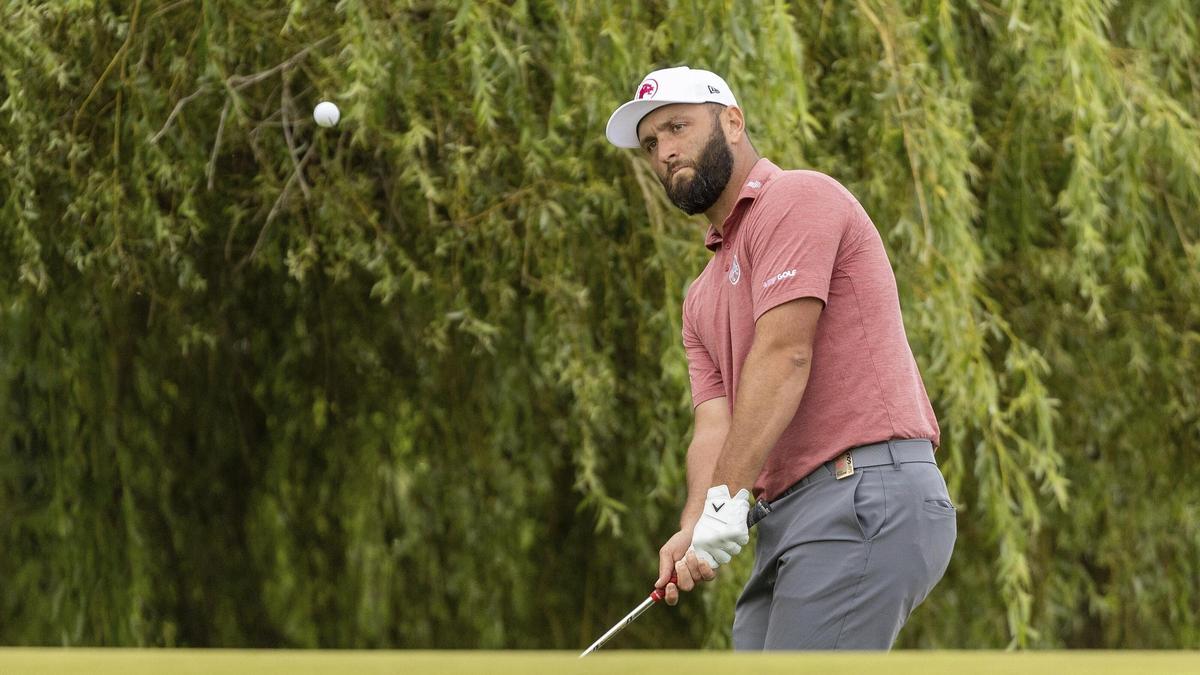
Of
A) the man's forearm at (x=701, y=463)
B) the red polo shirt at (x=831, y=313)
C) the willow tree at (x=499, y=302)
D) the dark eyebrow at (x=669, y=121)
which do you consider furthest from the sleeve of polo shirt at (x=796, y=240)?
the willow tree at (x=499, y=302)

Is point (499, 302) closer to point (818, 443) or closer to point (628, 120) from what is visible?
point (628, 120)

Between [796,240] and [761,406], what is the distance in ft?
0.92

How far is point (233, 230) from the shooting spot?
15.3 ft

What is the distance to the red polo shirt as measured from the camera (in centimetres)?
275

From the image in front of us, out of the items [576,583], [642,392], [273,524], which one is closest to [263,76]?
[642,392]

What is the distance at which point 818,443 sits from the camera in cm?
281

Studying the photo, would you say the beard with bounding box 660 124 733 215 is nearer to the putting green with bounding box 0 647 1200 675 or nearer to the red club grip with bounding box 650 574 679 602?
the red club grip with bounding box 650 574 679 602

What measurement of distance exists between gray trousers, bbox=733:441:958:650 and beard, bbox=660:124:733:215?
0.55m

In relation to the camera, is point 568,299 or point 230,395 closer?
point 568,299

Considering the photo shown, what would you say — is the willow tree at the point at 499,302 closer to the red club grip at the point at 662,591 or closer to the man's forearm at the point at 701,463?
the man's forearm at the point at 701,463

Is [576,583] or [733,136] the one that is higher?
[733,136]

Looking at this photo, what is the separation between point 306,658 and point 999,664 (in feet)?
1.69

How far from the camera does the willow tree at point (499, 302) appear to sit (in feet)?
13.9

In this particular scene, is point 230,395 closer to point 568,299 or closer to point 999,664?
point 568,299
